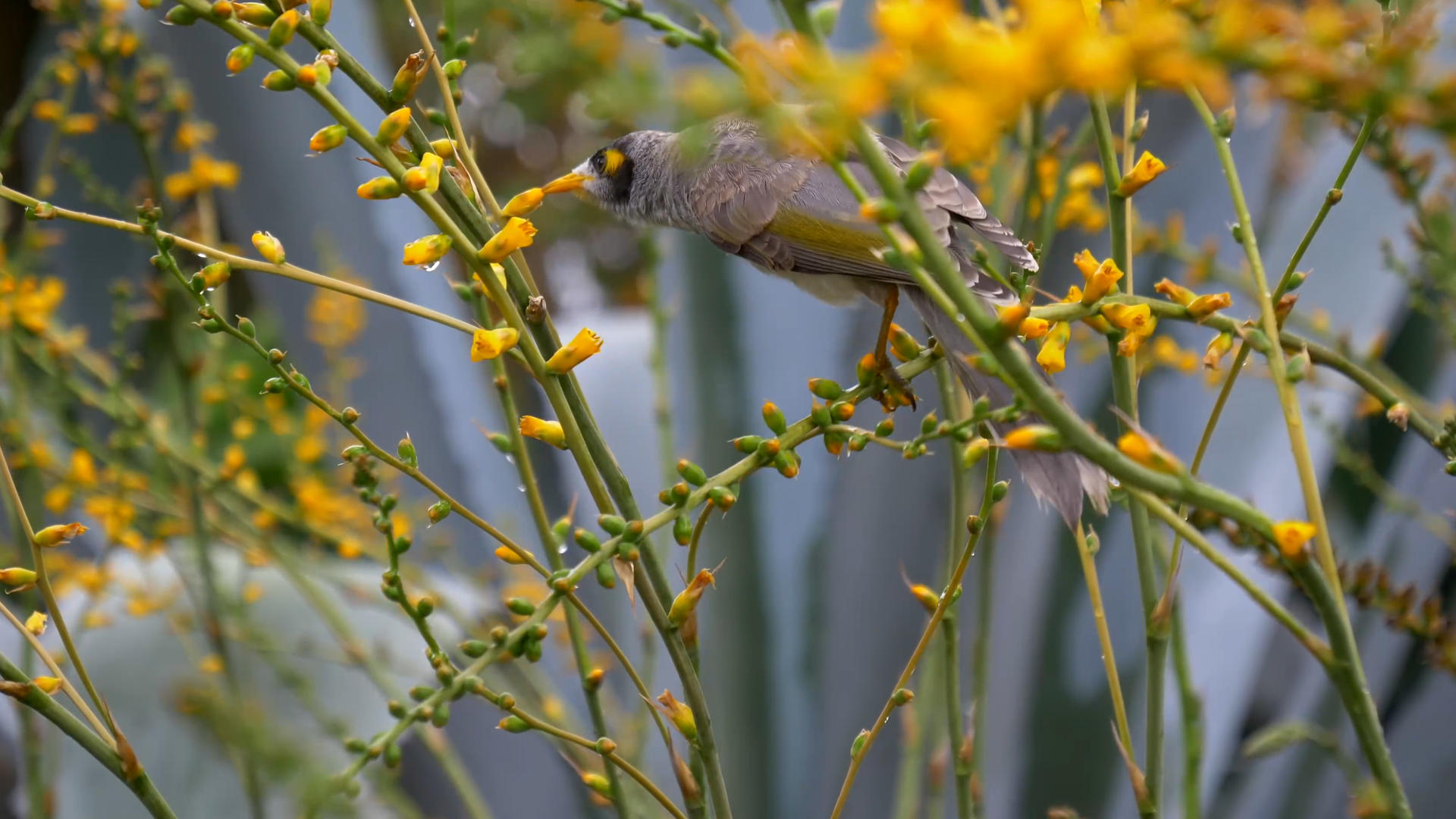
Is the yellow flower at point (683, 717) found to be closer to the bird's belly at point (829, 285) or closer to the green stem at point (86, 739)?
the green stem at point (86, 739)

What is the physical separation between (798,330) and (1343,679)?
4.09ft

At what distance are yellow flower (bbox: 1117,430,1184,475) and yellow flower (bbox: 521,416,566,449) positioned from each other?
276 millimetres

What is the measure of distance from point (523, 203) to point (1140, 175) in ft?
1.06

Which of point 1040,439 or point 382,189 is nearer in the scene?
point 1040,439

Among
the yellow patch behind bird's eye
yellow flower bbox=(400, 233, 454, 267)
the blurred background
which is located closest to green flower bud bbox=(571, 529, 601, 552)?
yellow flower bbox=(400, 233, 454, 267)

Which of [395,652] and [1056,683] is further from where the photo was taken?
[395,652]

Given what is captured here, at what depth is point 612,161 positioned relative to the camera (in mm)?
1318

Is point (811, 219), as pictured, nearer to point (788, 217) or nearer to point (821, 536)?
point (788, 217)

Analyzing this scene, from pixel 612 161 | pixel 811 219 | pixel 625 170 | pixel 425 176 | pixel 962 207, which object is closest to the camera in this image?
pixel 425 176

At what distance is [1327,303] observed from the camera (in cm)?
150

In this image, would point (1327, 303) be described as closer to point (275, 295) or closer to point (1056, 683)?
point (1056, 683)

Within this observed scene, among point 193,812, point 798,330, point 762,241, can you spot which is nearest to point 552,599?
point 762,241

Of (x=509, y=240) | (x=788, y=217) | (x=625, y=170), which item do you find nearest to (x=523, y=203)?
(x=509, y=240)

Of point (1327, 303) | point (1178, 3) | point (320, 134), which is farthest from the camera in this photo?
point (1327, 303)
